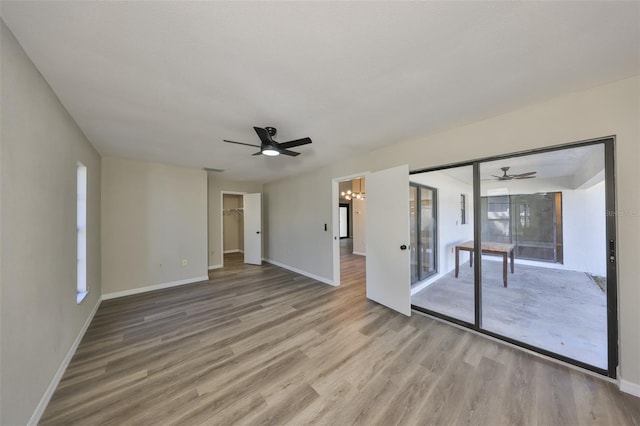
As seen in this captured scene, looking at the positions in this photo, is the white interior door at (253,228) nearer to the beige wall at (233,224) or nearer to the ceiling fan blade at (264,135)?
the beige wall at (233,224)

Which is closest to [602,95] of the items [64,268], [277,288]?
[277,288]

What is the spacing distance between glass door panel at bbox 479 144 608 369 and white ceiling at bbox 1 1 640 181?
33.0 inches

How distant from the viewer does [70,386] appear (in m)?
1.80

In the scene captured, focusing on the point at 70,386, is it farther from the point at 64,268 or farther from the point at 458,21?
the point at 458,21

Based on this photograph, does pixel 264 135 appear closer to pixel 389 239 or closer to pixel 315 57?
pixel 315 57

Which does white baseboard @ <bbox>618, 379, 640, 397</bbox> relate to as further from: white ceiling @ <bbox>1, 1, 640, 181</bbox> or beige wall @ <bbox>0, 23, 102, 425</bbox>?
beige wall @ <bbox>0, 23, 102, 425</bbox>

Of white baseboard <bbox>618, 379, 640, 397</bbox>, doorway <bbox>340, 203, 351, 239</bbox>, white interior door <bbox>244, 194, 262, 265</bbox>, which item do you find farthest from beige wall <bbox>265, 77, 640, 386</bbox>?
doorway <bbox>340, 203, 351, 239</bbox>

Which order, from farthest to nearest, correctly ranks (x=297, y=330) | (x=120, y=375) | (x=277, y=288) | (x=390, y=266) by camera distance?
(x=277, y=288) → (x=390, y=266) → (x=297, y=330) → (x=120, y=375)

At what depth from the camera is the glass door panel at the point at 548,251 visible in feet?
6.77

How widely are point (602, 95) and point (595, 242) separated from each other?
51.3 inches

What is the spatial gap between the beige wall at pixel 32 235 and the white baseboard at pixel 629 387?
163 inches

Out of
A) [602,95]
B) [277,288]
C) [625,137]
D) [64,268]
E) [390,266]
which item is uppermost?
[602,95]

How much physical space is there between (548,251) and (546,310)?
2.23ft

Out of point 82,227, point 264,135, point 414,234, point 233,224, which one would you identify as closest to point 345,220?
point 233,224
